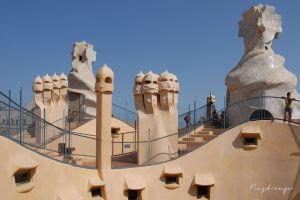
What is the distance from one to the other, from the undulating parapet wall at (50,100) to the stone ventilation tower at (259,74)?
7644mm

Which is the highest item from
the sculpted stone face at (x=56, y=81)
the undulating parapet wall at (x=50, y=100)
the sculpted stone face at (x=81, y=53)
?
the sculpted stone face at (x=81, y=53)

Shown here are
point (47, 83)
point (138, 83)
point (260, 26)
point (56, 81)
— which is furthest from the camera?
point (56, 81)

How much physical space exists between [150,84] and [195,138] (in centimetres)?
318

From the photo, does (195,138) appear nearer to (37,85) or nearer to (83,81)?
(37,85)

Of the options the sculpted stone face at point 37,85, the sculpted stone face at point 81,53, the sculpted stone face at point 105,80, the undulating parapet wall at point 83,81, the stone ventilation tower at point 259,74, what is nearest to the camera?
the sculpted stone face at point 105,80

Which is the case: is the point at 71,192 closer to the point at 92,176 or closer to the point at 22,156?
the point at 92,176

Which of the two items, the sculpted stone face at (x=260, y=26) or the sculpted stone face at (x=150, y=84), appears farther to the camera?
the sculpted stone face at (x=260, y=26)

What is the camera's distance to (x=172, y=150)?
11.9 metres

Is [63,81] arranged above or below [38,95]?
above

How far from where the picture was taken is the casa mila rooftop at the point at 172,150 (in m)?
7.97

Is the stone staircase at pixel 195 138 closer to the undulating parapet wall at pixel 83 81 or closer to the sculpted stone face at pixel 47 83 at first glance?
the undulating parapet wall at pixel 83 81

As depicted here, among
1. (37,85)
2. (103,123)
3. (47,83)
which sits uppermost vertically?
(47,83)
